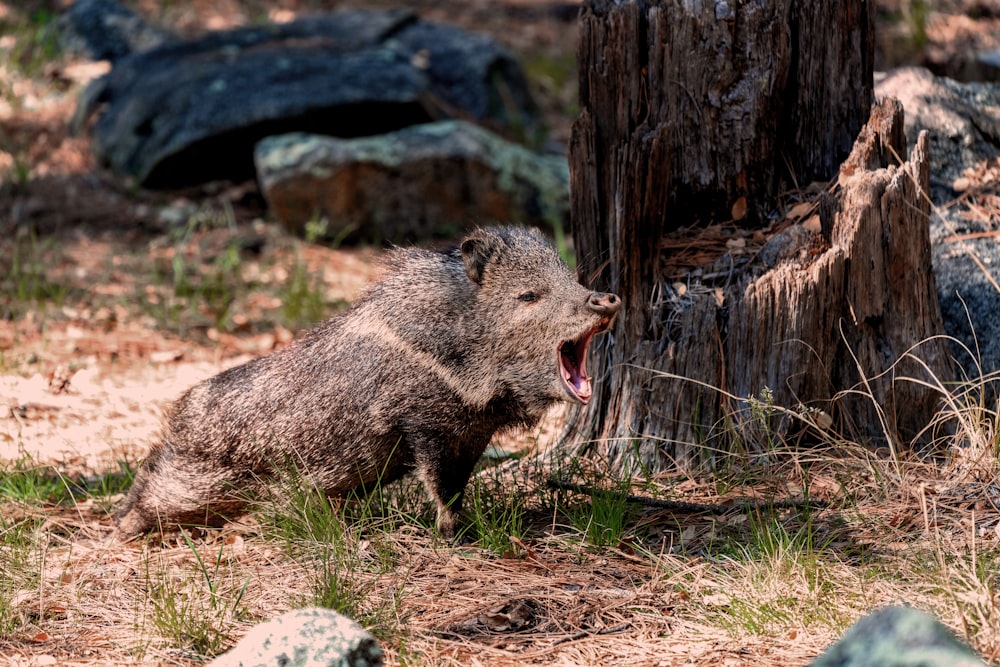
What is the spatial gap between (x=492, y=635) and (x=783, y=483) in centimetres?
136

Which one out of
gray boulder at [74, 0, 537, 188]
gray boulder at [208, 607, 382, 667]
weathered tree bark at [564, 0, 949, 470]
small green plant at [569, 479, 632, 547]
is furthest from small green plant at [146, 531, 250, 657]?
gray boulder at [74, 0, 537, 188]

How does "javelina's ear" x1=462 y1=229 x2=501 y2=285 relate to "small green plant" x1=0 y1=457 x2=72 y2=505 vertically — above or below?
above

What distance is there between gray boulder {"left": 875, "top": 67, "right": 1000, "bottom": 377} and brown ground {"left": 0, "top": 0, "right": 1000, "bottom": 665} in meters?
1.76

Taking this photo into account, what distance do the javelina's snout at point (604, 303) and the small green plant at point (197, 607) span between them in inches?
53.8

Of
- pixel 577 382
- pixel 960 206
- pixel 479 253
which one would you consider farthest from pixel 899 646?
pixel 960 206

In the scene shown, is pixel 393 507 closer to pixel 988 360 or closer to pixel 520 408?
pixel 520 408

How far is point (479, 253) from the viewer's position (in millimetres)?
3762

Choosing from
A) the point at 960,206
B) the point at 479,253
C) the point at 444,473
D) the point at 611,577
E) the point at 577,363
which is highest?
the point at 479,253

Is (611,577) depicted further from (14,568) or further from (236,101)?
(236,101)

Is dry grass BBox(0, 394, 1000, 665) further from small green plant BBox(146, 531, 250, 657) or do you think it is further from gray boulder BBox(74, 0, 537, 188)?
gray boulder BBox(74, 0, 537, 188)

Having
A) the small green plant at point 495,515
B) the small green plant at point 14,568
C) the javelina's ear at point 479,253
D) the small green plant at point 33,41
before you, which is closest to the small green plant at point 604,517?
the small green plant at point 495,515

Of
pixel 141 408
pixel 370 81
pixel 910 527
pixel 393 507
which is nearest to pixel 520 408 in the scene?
pixel 393 507

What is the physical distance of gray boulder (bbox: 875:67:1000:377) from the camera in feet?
14.8

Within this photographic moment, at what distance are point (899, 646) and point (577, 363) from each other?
5.48ft
